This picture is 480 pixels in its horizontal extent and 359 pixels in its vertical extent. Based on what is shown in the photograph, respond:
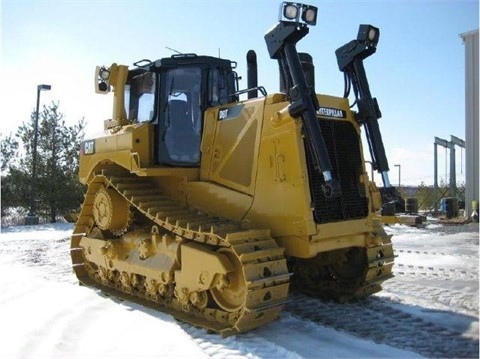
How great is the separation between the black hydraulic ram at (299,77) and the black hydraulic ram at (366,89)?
94cm

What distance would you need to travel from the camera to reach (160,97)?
6152mm

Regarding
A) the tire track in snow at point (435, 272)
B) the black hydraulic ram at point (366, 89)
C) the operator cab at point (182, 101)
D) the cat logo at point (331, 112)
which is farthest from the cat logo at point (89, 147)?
the tire track in snow at point (435, 272)

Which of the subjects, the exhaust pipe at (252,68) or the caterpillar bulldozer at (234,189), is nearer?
the caterpillar bulldozer at (234,189)

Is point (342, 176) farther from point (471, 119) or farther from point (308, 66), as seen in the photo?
point (471, 119)

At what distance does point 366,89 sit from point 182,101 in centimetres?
236

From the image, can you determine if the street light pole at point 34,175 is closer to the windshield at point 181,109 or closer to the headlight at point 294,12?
the windshield at point 181,109

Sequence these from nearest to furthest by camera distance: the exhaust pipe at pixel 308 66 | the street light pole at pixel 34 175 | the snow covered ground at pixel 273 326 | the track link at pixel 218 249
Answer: the snow covered ground at pixel 273 326, the track link at pixel 218 249, the exhaust pipe at pixel 308 66, the street light pole at pixel 34 175

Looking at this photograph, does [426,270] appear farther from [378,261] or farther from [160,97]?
[160,97]

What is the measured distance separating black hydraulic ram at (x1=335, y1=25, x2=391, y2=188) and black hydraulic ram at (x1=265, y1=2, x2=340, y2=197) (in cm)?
94

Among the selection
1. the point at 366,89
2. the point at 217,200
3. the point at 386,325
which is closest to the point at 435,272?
the point at 386,325

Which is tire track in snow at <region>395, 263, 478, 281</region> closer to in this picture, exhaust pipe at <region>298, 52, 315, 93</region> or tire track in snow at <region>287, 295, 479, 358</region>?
tire track in snow at <region>287, 295, 479, 358</region>

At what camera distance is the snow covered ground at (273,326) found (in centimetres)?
420

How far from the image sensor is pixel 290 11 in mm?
4742

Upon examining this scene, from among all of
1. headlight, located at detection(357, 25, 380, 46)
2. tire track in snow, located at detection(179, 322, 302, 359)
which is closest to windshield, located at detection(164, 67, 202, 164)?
headlight, located at detection(357, 25, 380, 46)
